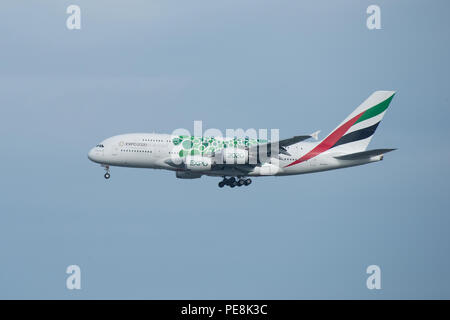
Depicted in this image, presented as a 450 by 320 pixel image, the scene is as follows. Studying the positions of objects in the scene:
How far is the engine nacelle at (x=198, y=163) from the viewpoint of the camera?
86875mm

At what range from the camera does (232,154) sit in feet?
285

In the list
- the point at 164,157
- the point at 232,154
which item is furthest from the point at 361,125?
the point at 164,157

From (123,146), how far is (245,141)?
479 inches

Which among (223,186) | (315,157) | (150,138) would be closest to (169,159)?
(150,138)

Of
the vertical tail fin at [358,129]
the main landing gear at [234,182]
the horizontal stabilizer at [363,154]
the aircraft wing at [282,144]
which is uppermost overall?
the vertical tail fin at [358,129]

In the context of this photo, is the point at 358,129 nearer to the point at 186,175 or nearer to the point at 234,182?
the point at 234,182

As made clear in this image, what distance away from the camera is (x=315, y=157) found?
91.8 meters

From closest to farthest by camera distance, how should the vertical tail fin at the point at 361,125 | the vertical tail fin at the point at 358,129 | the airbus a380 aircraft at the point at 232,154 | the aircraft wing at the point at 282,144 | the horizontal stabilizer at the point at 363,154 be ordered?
the aircraft wing at the point at 282,144, the horizontal stabilizer at the point at 363,154, the airbus a380 aircraft at the point at 232,154, the vertical tail fin at the point at 358,129, the vertical tail fin at the point at 361,125

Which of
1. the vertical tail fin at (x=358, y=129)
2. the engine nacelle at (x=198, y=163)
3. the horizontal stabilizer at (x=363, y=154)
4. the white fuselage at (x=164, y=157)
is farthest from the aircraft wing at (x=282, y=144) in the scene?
the horizontal stabilizer at (x=363, y=154)

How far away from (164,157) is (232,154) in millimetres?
6692

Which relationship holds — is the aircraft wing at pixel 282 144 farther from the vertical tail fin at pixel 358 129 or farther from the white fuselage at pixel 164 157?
the vertical tail fin at pixel 358 129

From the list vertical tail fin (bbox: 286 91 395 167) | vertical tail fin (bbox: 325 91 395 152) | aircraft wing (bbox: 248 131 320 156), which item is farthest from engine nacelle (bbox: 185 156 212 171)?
vertical tail fin (bbox: 325 91 395 152)
